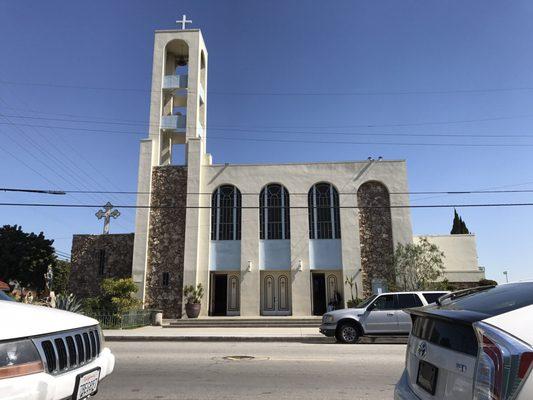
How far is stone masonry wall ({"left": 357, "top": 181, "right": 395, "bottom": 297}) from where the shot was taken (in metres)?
27.0

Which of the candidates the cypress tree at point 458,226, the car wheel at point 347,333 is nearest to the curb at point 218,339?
the car wheel at point 347,333

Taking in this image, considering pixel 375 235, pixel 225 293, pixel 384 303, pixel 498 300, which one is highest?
pixel 375 235

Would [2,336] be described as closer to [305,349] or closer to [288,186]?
[305,349]

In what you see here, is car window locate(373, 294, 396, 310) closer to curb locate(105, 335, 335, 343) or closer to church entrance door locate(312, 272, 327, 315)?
curb locate(105, 335, 335, 343)

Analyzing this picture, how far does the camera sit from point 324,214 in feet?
92.4

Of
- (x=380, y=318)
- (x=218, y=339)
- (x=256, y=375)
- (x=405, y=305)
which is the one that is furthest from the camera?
(x=218, y=339)

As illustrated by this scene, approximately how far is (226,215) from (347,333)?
49.9 feet

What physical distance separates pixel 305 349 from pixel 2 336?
1049 cm

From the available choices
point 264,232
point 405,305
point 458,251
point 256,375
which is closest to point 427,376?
point 256,375

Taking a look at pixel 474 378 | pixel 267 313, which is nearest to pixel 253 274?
pixel 267 313

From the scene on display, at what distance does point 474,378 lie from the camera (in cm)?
261

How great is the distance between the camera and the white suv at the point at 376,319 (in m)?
14.6

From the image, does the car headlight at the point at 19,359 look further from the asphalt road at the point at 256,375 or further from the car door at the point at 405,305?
the car door at the point at 405,305

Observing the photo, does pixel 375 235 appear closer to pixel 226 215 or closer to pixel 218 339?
pixel 226 215
